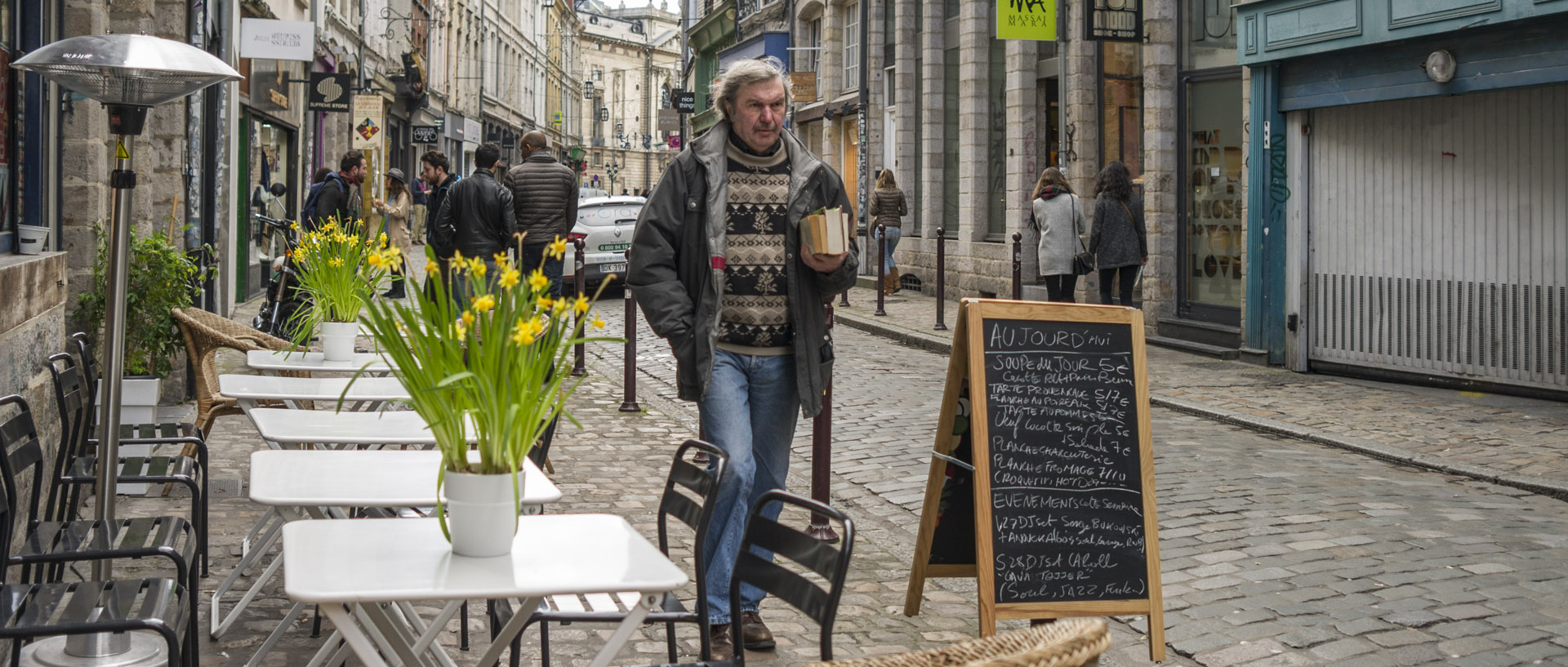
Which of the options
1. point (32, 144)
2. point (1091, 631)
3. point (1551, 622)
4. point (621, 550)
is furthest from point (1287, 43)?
point (1091, 631)

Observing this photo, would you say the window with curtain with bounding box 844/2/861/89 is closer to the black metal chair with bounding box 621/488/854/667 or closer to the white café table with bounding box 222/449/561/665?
the white café table with bounding box 222/449/561/665

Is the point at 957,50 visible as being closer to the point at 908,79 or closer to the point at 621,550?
the point at 908,79

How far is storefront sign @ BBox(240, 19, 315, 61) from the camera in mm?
13820

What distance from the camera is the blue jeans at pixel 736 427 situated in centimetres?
464

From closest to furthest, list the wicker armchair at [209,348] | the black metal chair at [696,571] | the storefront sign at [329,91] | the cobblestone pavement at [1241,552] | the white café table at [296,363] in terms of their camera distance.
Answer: the black metal chair at [696,571], the cobblestone pavement at [1241,552], the white café table at [296,363], the wicker armchair at [209,348], the storefront sign at [329,91]

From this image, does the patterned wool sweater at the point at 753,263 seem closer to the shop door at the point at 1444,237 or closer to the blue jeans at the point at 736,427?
the blue jeans at the point at 736,427

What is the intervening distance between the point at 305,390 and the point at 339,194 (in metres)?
8.10

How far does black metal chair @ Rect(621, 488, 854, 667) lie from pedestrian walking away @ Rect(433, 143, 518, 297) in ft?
26.5

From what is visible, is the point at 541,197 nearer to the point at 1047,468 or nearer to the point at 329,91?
the point at 1047,468

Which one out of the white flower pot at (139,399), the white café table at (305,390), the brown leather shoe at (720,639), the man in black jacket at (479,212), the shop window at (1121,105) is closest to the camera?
the brown leather shoe at (720,639)

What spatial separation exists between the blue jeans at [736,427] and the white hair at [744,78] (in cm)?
79

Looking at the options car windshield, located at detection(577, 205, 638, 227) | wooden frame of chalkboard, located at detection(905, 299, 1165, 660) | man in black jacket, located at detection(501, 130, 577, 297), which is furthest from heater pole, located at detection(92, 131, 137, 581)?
car windshield, located at detection(577, 205, 638, 227)

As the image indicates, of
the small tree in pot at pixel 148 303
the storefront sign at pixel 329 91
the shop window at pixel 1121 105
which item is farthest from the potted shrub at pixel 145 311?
the storefront sign at pixel 329 91

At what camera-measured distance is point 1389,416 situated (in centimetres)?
967
